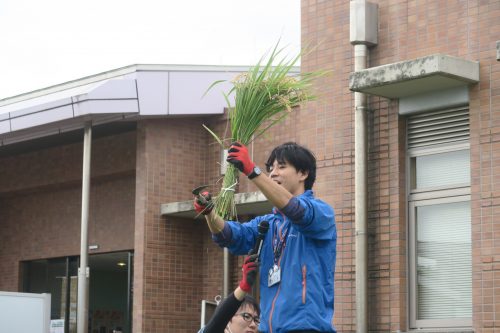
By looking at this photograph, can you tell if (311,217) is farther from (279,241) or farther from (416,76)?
(416,76)

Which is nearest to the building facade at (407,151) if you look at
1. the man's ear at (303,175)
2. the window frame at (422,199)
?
the window frame at (422,199)

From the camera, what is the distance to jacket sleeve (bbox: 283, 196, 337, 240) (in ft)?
18.9

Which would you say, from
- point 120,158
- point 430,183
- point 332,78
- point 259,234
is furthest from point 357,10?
point 120,158

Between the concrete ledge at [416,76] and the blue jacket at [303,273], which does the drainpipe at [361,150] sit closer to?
the concrete ledge at [416,76]

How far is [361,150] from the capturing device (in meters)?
12.8

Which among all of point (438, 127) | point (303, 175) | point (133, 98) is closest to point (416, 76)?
point (438, 127)

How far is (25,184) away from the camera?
23938 millimetres

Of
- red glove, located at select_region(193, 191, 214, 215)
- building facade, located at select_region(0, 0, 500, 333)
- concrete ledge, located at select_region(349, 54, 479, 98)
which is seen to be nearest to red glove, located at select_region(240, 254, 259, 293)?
red glove, located at select_region(193, 191, 214, 215)

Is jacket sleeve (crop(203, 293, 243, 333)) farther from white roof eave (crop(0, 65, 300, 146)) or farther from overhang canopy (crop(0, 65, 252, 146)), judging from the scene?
overhang canopy (crop(0, 65, 252, 146))

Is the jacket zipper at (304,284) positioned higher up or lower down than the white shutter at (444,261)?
lower down

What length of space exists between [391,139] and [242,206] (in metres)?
5.52

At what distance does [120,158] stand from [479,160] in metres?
10.8

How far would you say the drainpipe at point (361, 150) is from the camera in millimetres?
12516

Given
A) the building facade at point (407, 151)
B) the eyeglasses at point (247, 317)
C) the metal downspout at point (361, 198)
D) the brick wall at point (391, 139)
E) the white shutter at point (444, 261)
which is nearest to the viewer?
the eyeglasses at point (247, 317)
